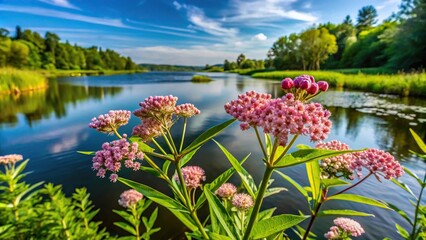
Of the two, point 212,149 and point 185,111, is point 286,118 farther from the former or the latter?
point 212,149

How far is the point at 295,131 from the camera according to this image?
1.25 meters

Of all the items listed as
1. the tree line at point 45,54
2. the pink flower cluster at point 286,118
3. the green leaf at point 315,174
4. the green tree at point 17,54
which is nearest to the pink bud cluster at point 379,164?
the green leaf at point 315,174

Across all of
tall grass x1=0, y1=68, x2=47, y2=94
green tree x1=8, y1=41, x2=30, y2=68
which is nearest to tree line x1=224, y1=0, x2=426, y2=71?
tall grass x1=0, y1=68, x2=47, y2=94

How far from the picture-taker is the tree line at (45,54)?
69400 mm

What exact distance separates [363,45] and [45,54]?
112724 mm

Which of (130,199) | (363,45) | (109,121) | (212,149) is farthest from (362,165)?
(363,45)

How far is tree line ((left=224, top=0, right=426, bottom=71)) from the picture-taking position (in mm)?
32781

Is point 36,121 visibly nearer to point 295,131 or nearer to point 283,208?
point 283,208

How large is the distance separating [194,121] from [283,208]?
8031mm

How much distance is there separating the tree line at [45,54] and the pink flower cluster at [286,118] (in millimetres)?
86874

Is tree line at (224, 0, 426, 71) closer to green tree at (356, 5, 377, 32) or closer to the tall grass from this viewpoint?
green tree at (356, 5, 377, 32)

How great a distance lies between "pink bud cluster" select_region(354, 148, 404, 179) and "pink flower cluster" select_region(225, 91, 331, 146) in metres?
0.69

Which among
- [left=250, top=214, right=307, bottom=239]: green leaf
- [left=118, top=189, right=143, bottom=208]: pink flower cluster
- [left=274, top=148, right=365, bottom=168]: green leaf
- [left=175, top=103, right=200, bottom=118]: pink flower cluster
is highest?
[left=175, top=103, right=200, bottom=118]: pink flower cluster

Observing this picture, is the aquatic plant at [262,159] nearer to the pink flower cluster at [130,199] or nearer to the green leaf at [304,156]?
the green leaf at [304,156]
